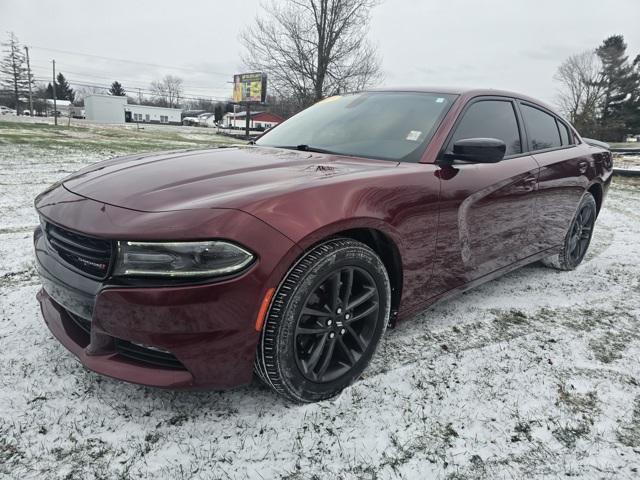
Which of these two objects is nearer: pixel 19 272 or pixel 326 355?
pixel 326 355

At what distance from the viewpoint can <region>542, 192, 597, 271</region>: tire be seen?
3.85m

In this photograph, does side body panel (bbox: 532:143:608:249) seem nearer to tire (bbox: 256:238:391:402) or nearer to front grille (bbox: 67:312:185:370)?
tire (bbox: 256:238:391:402)

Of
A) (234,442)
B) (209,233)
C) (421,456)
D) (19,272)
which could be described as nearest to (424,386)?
(421,456)

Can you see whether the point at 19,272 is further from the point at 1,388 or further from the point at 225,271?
the point at 225,271

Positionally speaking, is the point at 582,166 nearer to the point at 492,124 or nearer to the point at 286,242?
the point at 492,124

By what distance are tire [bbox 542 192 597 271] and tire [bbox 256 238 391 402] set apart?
2.48m

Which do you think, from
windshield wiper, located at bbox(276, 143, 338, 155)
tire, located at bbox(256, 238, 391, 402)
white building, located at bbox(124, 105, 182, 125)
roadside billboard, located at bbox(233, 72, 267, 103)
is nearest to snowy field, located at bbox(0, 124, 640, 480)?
tire, located at bbox(256, 238, 391, 402)

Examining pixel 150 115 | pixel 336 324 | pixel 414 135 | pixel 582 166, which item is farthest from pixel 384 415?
pixel 150 115

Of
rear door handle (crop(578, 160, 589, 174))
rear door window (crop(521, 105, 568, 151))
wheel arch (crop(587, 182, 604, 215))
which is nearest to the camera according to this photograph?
rear door window (crop(521, 105, 568, 151))

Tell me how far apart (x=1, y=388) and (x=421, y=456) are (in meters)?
1.83

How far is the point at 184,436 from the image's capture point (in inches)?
69.3

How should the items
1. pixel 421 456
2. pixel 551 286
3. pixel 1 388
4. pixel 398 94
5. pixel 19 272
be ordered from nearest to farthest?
1. pixel 421 456
2. pixel 1 388
3. pixel 398 94
4. pixel 19 272
5. pixel 551 286

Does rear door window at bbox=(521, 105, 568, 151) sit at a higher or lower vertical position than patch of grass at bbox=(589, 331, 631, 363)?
higher

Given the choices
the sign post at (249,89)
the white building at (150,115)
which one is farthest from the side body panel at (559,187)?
the white building at (150,115)
